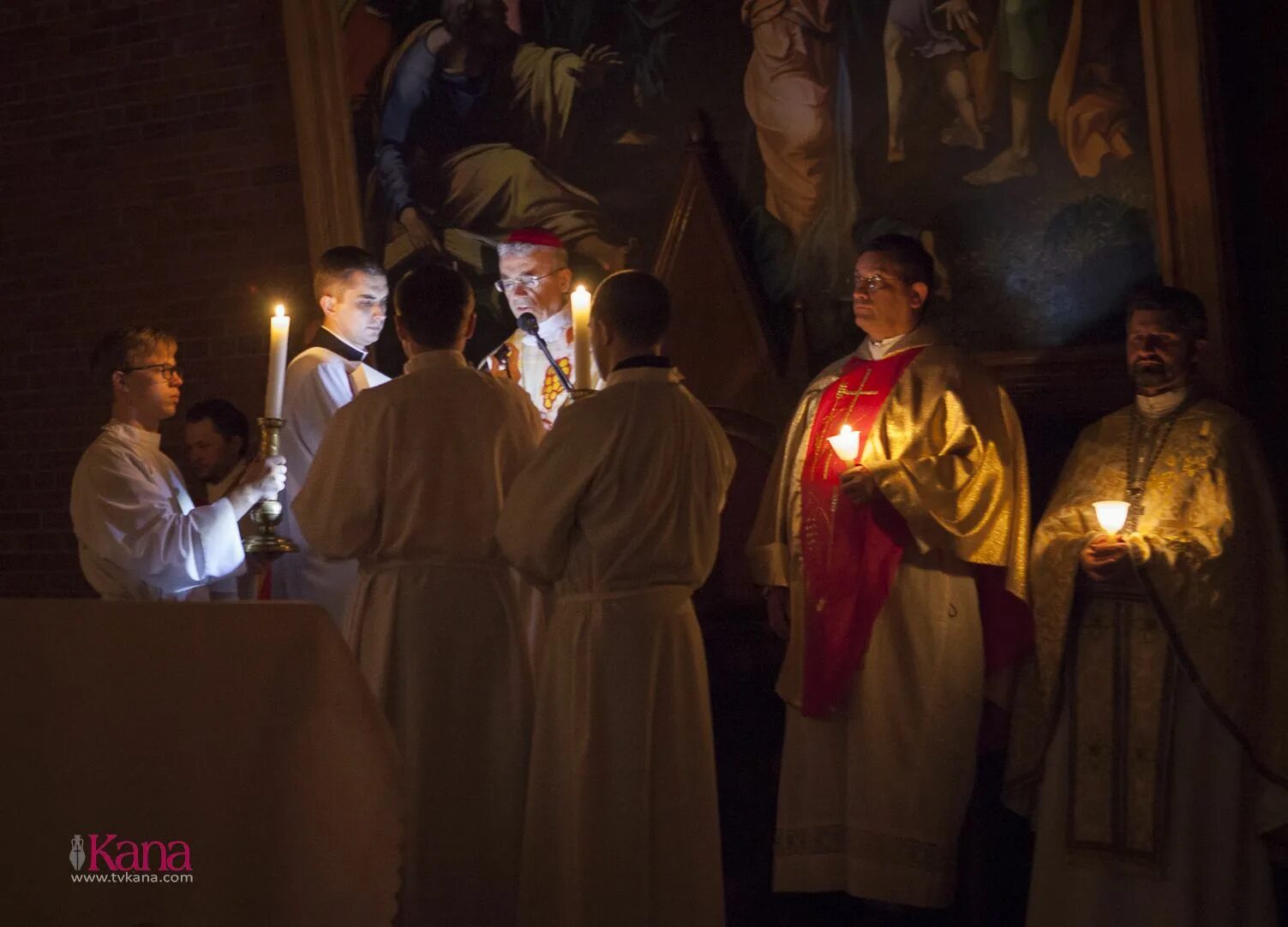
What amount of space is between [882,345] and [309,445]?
6.43 feet

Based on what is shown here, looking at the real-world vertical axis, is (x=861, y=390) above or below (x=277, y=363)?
below

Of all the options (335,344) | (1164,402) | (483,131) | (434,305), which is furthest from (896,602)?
(483,131)

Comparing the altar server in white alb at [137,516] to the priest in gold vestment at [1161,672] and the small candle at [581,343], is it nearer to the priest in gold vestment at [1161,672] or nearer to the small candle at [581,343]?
the small candle at [581,343]

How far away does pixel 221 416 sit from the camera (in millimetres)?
5793

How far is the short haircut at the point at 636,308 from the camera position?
12.2ft

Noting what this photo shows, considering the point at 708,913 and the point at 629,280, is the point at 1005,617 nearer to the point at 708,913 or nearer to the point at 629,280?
the point at 708,913

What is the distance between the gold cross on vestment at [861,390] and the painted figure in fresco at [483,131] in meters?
1.40

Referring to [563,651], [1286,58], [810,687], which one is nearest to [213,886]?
[563,651]

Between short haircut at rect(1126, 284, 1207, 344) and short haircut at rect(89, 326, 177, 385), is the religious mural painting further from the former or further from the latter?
short haircut at rect(89, 326, 177, 385)

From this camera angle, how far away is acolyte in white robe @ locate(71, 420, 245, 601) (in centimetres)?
423

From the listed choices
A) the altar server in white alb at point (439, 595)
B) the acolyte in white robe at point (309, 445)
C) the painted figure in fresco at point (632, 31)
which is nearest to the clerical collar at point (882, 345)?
the altar server in white alb at point (439, 595)

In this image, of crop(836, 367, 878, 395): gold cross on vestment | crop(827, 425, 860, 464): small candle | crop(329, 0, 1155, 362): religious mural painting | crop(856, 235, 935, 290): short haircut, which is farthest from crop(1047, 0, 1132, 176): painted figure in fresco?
crop(827, 425, 860, 464): small candle

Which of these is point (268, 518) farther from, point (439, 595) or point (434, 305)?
point (434, 305)

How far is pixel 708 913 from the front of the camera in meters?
3.68
